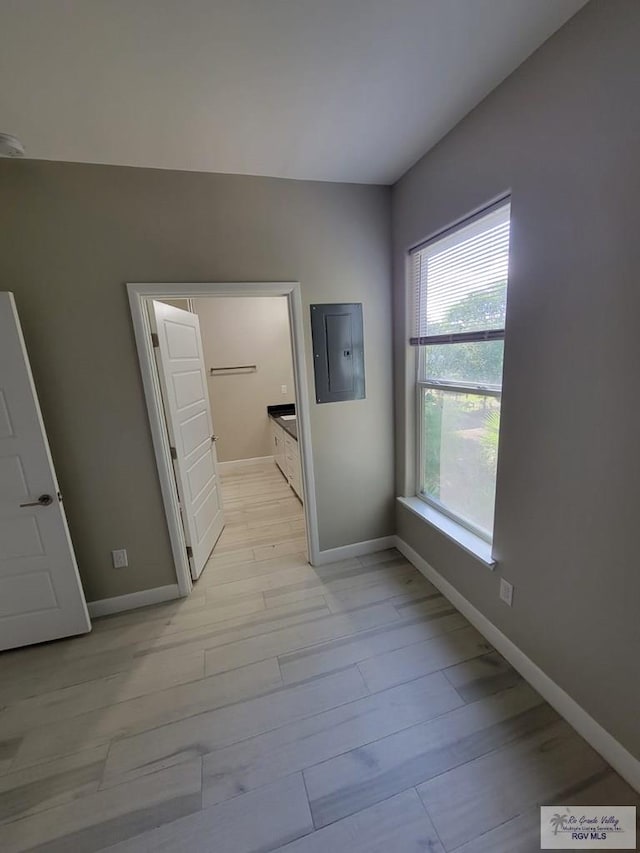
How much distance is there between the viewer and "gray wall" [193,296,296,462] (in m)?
4.80

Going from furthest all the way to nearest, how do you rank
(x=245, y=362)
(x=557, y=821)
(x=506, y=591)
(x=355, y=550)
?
(x=245, y=362) → (x=355, y=550) → (x=506, y=591) → (x=557, y=821)

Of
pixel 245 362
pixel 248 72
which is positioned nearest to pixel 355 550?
pixel 248 72

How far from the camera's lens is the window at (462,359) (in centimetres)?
167

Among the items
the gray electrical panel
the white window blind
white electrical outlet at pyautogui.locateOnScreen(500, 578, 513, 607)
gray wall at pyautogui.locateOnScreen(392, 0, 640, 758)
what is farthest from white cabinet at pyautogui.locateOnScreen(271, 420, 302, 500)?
gray wall at pyautogui.locateOnScreen(392, 0, 640, 758)

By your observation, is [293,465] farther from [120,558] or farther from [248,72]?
[248,72]

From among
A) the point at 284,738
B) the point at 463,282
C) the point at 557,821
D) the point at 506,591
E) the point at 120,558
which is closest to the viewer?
the point at 557,821

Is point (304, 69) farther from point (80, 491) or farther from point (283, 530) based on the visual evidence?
point (283, 530)

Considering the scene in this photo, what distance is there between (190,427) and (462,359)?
6.53 ft

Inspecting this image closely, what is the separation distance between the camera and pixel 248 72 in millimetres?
1296

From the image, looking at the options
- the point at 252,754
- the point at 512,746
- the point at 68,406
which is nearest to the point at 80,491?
the point at 68,406

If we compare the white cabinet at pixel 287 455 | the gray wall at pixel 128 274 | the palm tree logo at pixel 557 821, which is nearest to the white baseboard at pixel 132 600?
the gray wall at pixel 128 274

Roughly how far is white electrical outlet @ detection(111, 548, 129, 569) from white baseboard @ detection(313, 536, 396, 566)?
4.36ft

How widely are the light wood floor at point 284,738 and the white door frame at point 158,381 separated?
0.48 m

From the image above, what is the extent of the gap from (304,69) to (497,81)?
2.68 feet
